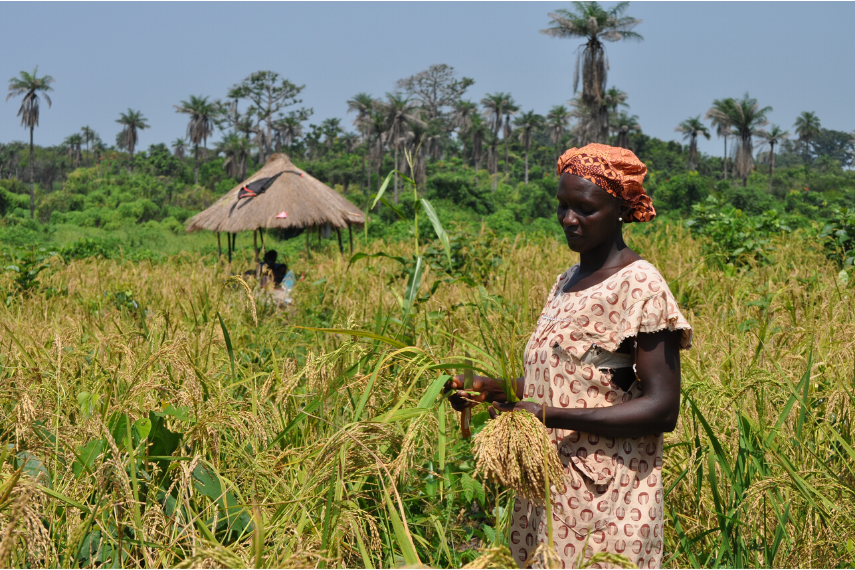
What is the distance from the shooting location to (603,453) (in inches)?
51.4

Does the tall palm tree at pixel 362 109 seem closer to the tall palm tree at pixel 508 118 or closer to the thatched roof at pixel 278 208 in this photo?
the tall palm tree at pixel 508 118

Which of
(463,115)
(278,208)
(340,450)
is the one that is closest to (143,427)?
(340,450)

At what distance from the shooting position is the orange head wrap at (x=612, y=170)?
134 cm

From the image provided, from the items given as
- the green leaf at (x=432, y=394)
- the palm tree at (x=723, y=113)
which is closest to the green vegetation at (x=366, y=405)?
the green leaf at (x=432, y=394)

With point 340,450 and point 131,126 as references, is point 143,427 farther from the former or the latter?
point 131,126

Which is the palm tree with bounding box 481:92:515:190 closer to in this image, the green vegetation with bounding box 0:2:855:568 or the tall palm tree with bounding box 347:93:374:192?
the tall palm tree with bounding box 347:93:374:192

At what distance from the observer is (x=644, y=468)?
1323 mm

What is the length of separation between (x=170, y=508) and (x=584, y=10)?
2836cm

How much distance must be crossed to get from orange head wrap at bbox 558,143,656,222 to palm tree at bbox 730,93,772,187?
40104 mm

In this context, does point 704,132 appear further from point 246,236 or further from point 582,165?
point 582,165

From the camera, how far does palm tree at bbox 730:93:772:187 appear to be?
37.1 meters

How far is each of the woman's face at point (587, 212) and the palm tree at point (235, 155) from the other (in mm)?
43355

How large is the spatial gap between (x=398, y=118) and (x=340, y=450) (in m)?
39.4

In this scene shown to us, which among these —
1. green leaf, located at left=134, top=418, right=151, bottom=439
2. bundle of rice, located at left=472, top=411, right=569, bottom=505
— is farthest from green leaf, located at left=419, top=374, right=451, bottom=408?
green leaf, located at left=134, top=418, right=151, bottom=439
